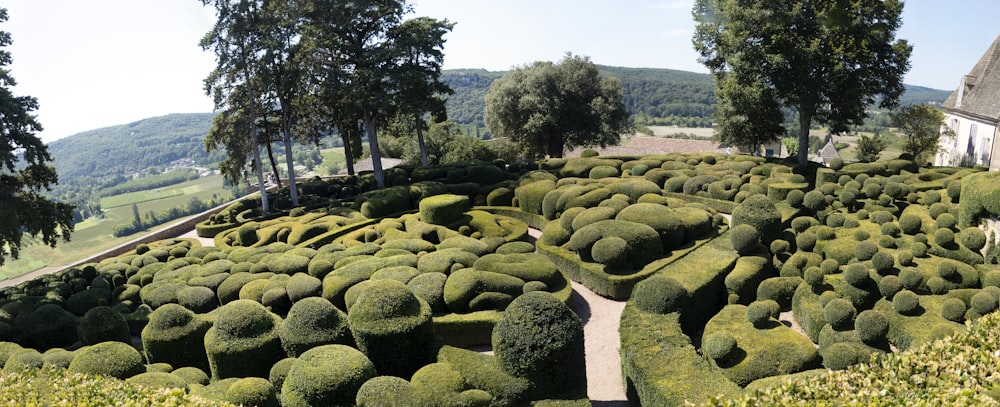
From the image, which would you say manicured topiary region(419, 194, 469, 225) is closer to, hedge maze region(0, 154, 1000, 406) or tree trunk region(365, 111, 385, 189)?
hedge maze region(0, 154, 1000, 406)

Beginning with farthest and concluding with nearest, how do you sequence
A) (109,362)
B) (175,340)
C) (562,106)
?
1. (562,106)
2. (175,340)
3. (109,362)

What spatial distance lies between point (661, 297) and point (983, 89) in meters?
29.5

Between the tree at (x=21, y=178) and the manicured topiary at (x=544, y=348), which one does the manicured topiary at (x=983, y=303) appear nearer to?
the manicured topiary at (x=544, y=348)

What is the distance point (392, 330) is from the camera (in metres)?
11.9

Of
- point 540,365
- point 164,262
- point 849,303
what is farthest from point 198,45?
point 849,303

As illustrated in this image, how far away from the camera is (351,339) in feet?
42.4

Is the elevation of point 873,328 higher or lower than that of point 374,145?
lower

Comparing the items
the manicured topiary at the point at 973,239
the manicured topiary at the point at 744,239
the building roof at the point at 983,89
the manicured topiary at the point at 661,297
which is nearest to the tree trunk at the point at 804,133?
the building roof at the point at 983,89

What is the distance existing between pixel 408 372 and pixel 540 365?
326 cm

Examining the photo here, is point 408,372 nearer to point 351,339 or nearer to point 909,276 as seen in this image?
point 351,339

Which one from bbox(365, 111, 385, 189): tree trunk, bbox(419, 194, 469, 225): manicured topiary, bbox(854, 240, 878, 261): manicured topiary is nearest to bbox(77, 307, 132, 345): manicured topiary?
bbox(419, 194, 469, 225): manicured topiary

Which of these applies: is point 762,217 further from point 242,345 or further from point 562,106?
point 562,106

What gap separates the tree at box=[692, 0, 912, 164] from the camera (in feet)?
88.7

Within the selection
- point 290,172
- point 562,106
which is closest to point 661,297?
point 290,172
